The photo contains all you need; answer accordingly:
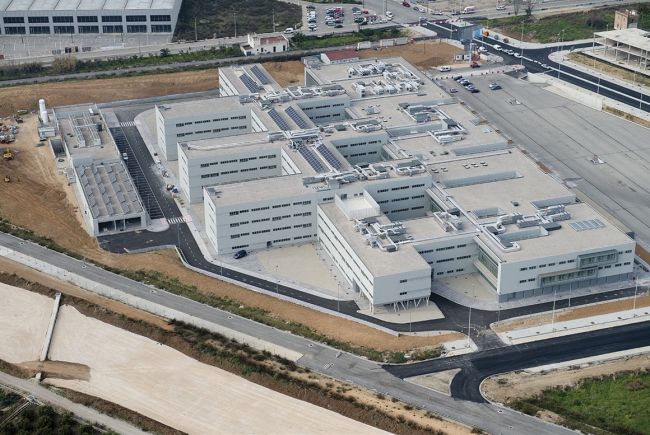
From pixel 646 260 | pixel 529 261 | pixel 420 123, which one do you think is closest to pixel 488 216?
pixel 529 261

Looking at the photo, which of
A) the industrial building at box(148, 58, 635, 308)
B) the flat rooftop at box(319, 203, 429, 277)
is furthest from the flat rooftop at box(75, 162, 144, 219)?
the flat rooftop at box(319, 203, 429, 277)

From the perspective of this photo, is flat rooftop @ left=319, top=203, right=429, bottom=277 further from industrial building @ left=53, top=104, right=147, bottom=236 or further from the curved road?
industrial building @ left=53, top=104, right=147, bottom=236

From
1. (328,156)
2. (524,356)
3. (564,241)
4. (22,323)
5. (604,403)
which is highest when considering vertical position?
(328,156)

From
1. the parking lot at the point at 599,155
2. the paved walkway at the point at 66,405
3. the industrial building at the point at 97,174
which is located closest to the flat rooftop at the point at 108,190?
the industrial building at the point at 97,174

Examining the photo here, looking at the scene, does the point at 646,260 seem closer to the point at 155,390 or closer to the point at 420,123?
the point at 420,123

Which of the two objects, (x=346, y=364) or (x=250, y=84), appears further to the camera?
(x=250, y=84)

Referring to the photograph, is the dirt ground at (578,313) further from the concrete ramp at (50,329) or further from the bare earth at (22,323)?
the bare earth at (22,323)

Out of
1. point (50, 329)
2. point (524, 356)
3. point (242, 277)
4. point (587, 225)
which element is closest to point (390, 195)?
point (242, 277)

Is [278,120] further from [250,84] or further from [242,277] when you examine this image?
[242,277]
